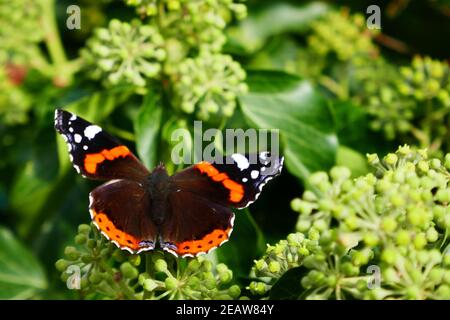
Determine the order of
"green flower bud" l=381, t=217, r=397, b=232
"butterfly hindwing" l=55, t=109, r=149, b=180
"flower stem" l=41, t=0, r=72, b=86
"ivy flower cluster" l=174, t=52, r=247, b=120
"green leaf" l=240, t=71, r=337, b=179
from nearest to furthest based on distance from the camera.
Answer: "green flower bud" l=381, t=217, r=397, b=232
"butterfly hindwing" l=55, t=109, r=149, b=180
"ivy flower cluster" l=174, t=52, r=247, b=120
"green leaf" l=240, t=71, r=337, b=179
"flower stem" l=41, t=0, r=72, b=86

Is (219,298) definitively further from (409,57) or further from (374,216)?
(409,57)

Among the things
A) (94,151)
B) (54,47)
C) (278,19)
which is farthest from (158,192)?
(278,19)

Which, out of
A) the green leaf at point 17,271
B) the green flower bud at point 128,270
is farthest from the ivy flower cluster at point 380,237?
the green leaf at point 17,271

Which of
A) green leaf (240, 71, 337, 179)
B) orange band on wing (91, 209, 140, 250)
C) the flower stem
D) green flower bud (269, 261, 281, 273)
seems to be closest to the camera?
green flower bud (269, 261, 281, 273)

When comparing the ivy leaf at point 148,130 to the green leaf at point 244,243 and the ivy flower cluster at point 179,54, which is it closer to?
the ivy flower cluster at point 179,54

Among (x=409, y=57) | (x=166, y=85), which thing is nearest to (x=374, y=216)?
(x=166, y=85)

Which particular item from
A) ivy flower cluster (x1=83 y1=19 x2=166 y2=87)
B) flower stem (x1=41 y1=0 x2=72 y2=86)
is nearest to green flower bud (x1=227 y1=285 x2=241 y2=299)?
ivy flower cluster (x1=83 y1=19 x2=166 y2=87)

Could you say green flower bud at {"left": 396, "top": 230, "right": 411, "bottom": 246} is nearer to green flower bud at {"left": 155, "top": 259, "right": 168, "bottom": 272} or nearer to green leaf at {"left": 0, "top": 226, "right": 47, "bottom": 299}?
green flower bud at {"left": 155, "top": 259, "right": 168, "bottom": 272}
